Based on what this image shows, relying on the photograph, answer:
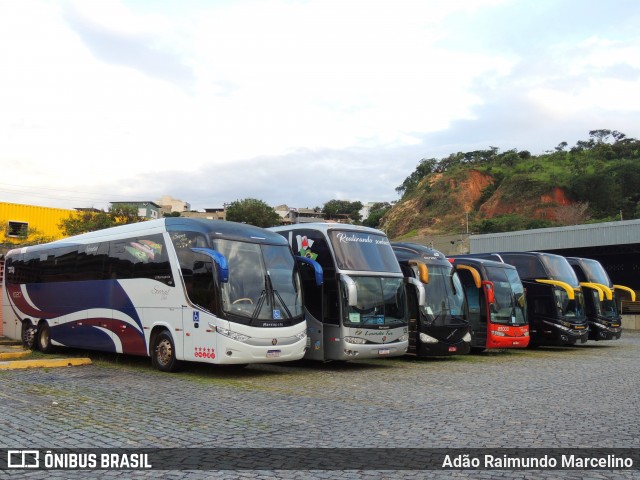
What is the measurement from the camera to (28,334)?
18.8 meters

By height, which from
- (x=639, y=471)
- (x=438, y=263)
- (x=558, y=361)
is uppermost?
(x=438, y=263)

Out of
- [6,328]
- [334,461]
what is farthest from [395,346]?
[6,328]

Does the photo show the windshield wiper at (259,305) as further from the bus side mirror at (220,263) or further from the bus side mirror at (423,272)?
the bus side mirror at (423,272)

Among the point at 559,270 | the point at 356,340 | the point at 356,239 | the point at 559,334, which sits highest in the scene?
the point at 356,239

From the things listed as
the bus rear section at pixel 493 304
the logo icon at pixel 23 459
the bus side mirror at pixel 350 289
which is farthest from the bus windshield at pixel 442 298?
the logo icon at pixel 23 459

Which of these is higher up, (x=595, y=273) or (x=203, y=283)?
(x=203, y=283)

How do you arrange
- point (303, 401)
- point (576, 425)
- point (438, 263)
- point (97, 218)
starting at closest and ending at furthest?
point (576, 425) < point (303, 401) < point (438, 263) < point (97, 218)

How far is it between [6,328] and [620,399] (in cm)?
1769

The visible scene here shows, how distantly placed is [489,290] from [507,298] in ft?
2.80

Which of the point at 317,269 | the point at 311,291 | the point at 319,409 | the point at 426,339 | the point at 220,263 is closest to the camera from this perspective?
the point at 319,409

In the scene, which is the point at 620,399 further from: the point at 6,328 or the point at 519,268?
the point at 6,328

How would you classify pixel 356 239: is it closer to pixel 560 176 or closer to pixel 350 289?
pixel 350 289

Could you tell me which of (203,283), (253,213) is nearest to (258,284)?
(203,283)

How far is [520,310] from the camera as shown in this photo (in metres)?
20.7
